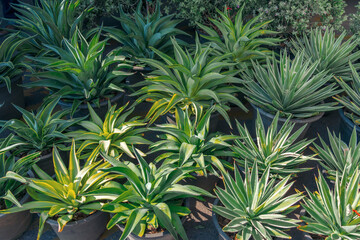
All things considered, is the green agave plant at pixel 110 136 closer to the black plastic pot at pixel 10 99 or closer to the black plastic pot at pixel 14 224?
the black plastic pot at pixel 14 224

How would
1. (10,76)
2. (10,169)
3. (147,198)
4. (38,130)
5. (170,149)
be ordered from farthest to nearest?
(10,76) < (38,130) < (170,149) < (10,169) < (147,198)

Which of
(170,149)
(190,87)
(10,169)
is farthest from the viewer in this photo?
(190,87)

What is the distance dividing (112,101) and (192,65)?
660 mm

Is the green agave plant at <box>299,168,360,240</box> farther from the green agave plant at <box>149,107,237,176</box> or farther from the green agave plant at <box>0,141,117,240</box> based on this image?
the green agave plant at <box>0,141,117,240</box>

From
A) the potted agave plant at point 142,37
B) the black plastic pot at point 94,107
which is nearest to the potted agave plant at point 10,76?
the black plastic pot at point 94,107

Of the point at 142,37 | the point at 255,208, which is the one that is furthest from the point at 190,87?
the point at 255,208

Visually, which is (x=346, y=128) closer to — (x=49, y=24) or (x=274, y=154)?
(x=274, y=154)

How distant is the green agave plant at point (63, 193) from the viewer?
1.59m

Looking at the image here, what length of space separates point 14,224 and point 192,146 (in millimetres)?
1071

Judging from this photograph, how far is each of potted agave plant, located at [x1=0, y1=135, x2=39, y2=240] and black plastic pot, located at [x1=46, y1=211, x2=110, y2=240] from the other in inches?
10.2

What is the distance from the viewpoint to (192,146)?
6.03 ft

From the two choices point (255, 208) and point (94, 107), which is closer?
point (255, 208)

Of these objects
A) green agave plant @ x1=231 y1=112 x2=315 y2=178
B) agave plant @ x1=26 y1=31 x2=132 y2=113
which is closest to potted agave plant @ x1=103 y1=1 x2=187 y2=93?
agave plant @ x1=26 y1=31 x2=132 y2=113

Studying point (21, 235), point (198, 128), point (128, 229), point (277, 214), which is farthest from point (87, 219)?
point (277, 214)
